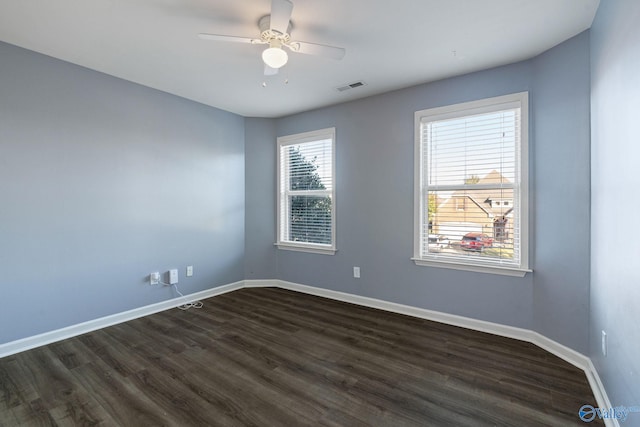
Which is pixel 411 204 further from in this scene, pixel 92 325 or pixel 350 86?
pixel 92 325

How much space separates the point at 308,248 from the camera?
4.17m

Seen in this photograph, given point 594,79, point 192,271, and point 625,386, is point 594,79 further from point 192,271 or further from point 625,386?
point 192,271

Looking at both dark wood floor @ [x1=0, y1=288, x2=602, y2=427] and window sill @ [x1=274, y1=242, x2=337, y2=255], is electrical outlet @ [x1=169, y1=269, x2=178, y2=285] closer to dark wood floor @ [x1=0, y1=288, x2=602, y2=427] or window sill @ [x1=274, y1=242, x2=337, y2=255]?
dark wood floor @ [x1=0, y1=288, x2=602, y2=427]

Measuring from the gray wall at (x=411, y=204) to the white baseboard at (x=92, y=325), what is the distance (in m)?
1.08

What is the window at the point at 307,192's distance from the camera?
13.2 ft

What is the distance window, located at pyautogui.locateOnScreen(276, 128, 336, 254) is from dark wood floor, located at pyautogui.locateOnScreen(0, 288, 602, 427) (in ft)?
4.58

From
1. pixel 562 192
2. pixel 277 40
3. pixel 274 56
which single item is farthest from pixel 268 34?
pixel 562 192

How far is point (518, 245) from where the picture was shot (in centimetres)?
270

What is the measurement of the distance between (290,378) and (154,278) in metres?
2.19

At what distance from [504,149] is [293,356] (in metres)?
2.67

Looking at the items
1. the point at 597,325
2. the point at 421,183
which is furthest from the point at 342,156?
the point at 597,325

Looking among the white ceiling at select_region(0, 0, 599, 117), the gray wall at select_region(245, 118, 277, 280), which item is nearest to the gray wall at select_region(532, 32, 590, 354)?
the white ceiling at select_region(0, 0, 599, 117)

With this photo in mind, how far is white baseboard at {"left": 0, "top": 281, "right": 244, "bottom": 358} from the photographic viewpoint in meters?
2.49

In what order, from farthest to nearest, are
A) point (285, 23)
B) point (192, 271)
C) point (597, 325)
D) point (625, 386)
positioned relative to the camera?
point (192, 271), point (597, 325), point (285, 23), point (625, 386)
